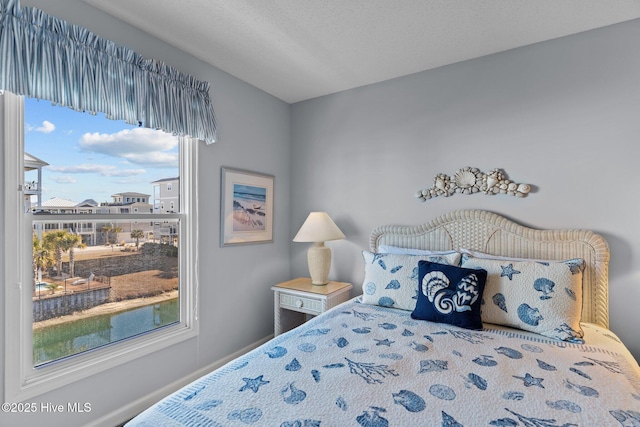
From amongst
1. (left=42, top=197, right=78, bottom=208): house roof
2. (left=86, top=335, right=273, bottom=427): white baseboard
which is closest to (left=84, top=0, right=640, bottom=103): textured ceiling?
(left=42, top=197, right=78, bottom=208): house roof

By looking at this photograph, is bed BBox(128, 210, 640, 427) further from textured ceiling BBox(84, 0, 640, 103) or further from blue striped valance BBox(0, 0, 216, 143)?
blue striped valance BBox(0, 0, 216, 143)

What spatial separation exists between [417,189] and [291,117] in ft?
5.23

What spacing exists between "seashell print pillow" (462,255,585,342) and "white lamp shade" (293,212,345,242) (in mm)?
1231

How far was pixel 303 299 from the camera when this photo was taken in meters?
2.57

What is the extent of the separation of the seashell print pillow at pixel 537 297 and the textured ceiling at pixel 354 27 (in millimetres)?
1503

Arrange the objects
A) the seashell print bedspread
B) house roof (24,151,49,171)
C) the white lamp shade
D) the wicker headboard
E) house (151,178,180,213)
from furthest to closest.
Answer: the white lamp shade
house (151,178,180,213)
the wicker headboard
house roof (24,151,49,171)
the seashell print bedspread

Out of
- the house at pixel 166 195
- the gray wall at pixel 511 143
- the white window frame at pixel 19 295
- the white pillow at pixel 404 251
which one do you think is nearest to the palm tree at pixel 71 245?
the white window frame at pixel 19 295

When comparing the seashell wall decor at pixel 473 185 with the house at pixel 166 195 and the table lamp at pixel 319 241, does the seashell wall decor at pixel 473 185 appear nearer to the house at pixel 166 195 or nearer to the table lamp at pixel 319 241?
the table lamp at pixel 319 241

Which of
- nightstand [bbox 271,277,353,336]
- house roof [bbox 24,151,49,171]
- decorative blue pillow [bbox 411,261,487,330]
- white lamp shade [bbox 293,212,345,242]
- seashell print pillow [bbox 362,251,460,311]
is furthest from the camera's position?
white lamp shade [bbox 293,212,345,242]

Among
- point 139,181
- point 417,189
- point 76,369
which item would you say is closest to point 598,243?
point 417,189

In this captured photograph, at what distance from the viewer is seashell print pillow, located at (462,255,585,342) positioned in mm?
1569

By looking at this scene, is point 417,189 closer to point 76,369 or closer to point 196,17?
point 196,17

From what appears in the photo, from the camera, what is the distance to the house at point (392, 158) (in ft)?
6.10

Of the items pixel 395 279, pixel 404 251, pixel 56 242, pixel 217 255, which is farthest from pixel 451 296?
pixel 56 242
